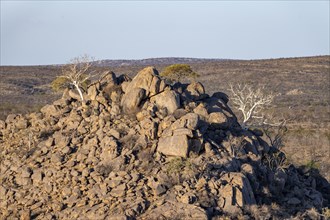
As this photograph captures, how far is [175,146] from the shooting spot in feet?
51.5

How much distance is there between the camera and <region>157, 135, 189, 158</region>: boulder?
51.2 feet

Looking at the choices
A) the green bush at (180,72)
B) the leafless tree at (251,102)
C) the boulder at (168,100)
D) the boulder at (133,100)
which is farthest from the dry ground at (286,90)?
the boulder at (133,100)

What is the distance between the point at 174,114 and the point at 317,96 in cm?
4681

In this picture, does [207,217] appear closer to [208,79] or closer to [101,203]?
[101,203]

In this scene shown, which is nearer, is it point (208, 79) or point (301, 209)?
point (301, 209)

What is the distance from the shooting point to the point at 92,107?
17891 millimetres

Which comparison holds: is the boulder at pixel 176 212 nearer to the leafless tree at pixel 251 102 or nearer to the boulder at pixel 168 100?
the boulder at pixel 168 100

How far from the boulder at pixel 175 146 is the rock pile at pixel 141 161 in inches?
0.9

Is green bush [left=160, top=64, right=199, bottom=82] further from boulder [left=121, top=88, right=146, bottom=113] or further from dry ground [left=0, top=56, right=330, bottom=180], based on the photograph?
boulder [left=121, top=88, right=146, bottom=113]

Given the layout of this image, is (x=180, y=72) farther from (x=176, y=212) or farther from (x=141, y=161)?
(x=176, y=212)

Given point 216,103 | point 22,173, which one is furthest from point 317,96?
point 22,173

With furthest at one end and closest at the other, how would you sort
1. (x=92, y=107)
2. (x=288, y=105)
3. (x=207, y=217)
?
(x=288, y=105), (x=92, y=107), (x=207, y=217)

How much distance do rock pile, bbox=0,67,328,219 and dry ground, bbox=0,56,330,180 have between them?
1077cm

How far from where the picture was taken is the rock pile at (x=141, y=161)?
14.7 m
